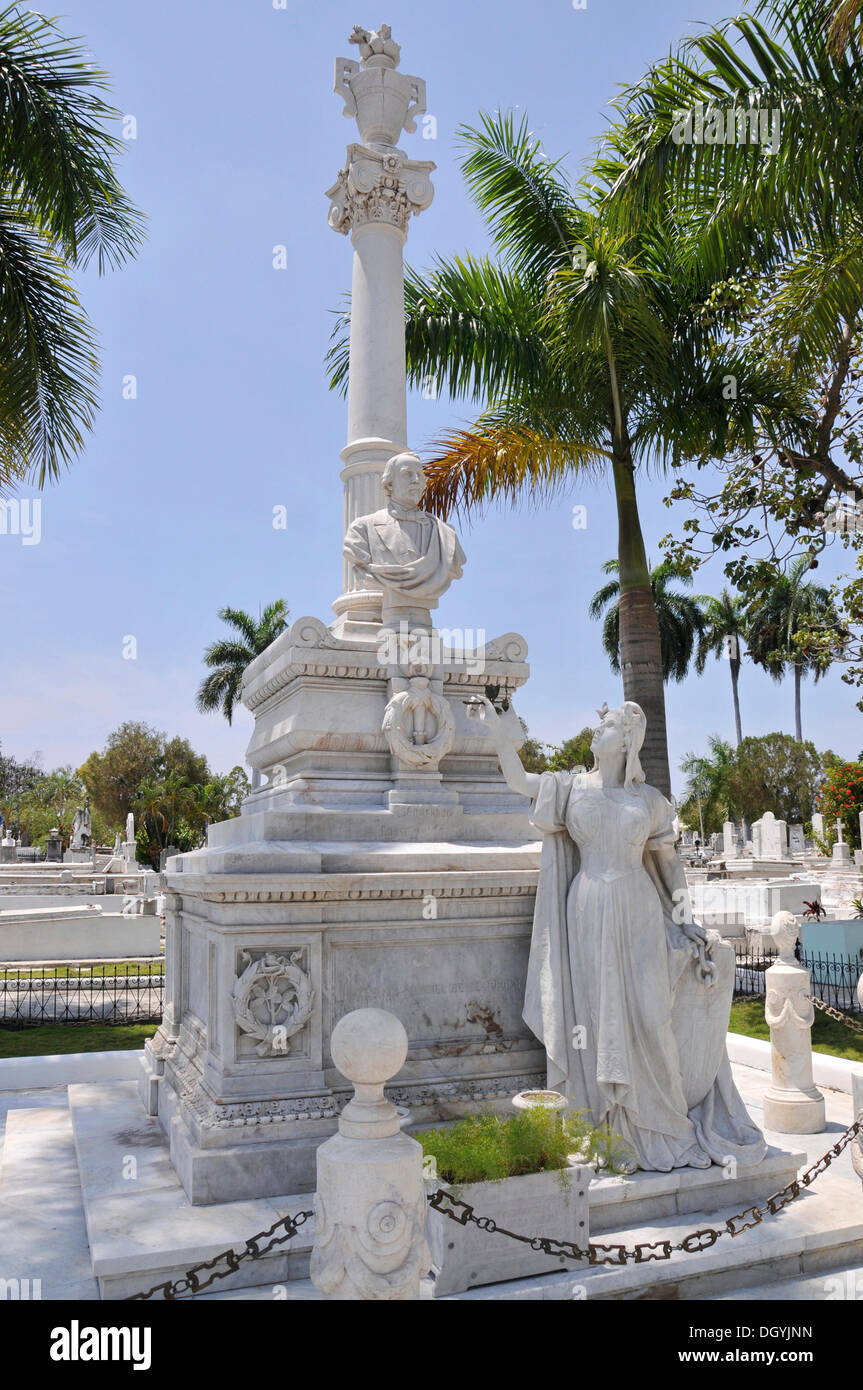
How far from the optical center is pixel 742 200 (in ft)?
26.5

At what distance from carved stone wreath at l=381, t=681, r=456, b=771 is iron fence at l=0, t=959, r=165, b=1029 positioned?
616 centimetres

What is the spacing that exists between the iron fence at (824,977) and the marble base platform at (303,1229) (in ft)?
25.4

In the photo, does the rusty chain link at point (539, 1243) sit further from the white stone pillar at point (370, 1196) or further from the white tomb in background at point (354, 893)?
the white tomb in background at point (354, 893)

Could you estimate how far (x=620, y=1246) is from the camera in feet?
13.6

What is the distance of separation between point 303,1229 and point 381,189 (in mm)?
7450

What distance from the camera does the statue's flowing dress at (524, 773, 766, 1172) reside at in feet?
16.9

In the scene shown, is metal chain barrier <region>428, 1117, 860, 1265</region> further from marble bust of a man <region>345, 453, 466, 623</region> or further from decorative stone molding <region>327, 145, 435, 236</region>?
decorative stone molding <region>327, 145, 435, 236</region>

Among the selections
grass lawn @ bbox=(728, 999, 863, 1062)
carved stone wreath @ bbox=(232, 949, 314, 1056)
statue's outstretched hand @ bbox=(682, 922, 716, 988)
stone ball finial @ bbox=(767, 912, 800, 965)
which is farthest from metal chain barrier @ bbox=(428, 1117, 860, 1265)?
grass lawn @ bbox=(728, 999, 863, 1062)

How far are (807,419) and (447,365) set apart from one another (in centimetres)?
434

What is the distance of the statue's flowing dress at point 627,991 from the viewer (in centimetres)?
515

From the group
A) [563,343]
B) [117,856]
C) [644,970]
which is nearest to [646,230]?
[563,343]

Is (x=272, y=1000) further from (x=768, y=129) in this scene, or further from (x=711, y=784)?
(x=711, y=784)
